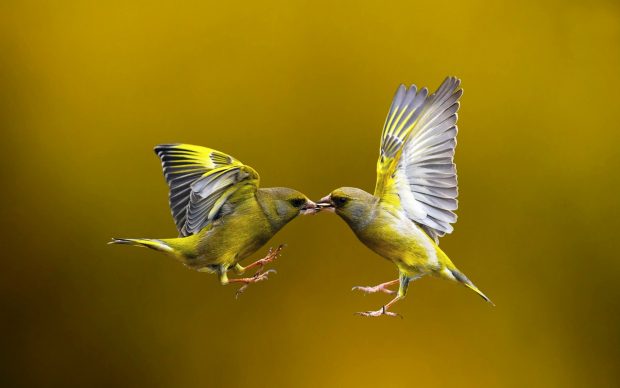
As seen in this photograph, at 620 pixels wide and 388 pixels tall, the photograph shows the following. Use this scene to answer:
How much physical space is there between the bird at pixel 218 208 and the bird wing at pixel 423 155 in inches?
10.1

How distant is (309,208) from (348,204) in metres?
Answer: 0.10

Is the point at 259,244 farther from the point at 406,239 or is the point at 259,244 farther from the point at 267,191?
the point at 406,239

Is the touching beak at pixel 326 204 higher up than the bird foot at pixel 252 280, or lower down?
higher up

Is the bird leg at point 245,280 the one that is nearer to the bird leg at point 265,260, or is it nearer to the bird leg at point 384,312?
the bird leg at point 265,260

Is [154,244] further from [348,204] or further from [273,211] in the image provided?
[348,204]

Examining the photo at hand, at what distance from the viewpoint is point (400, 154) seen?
2.06m

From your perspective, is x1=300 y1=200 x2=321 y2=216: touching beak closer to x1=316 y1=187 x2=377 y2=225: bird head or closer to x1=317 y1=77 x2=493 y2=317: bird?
x1=316 y1=187 x2=377 y2=225: bird head

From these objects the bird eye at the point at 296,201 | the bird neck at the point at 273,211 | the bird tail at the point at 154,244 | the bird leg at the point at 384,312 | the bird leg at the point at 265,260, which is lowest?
the bird leg at the point at 384,312

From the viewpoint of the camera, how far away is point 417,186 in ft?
6.81

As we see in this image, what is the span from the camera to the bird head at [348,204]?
195 cm

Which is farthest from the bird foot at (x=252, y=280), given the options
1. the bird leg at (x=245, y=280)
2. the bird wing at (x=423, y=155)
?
the bird wing at (x=423, y=155)

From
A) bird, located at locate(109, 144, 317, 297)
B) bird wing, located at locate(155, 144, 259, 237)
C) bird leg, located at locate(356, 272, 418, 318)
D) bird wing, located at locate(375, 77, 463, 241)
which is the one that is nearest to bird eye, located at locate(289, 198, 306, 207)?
bird, located at locate(109, 144, 317, 297)

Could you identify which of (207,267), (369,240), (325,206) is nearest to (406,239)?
(369,240)

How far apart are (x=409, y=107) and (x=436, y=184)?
0.71 feet
